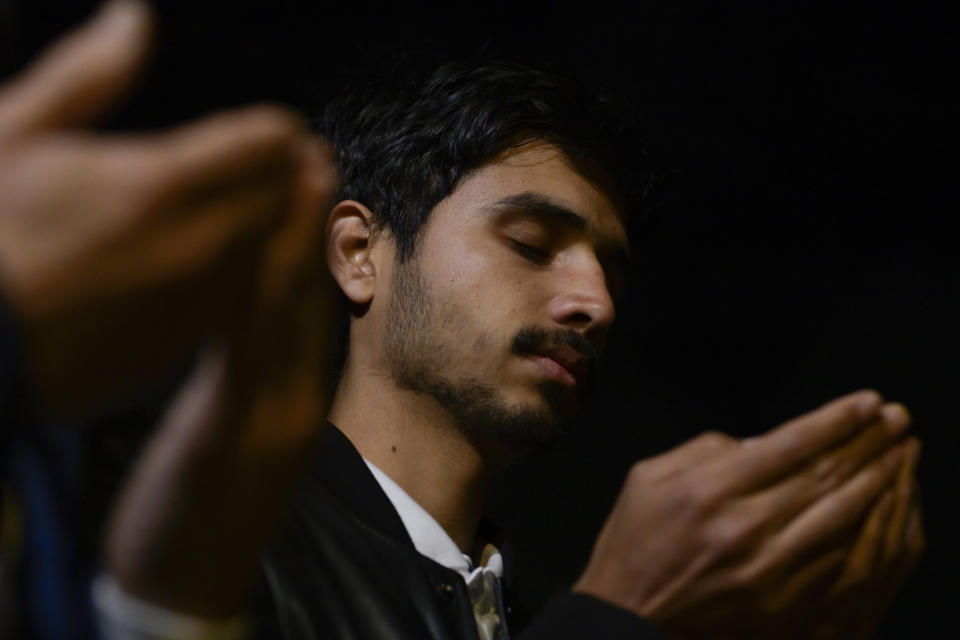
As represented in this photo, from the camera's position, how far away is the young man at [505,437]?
0.78 metres

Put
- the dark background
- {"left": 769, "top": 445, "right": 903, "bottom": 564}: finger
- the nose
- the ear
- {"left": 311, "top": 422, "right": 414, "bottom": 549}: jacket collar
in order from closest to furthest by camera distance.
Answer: {"left": 769, "top": 445, "right": 903, "bottom": 564}: finger
{"left": 311, "top": 422, "right": 414, "bottom": 549}: jacket collar
the nose
the ear
the dark background

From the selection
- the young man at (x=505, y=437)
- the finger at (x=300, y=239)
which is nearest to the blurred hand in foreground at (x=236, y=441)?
the finger at (x=300, y=239)

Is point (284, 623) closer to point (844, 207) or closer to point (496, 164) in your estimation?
point (496, 164)

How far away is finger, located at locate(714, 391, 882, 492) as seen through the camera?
0.76 meters

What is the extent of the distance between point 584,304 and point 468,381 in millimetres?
151

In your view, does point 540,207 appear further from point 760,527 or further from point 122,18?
point 122,18

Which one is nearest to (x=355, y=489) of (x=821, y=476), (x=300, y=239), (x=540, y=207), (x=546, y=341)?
(x=546, y=341)

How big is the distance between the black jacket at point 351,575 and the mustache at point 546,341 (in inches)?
8.0

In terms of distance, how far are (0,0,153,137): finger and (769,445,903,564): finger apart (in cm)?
53

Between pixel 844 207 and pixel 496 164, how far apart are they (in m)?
0.82

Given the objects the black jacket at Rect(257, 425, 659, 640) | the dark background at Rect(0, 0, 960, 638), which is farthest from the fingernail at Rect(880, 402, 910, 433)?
the dark background at Rect(0, 0, 960, 638)

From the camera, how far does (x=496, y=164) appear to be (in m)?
1.28

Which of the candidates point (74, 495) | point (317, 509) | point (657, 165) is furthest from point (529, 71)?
point (74, 495)

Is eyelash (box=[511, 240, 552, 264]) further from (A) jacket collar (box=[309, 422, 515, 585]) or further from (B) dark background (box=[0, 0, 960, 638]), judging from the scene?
(B) dark background (box=[0, 0, 960, 638])
